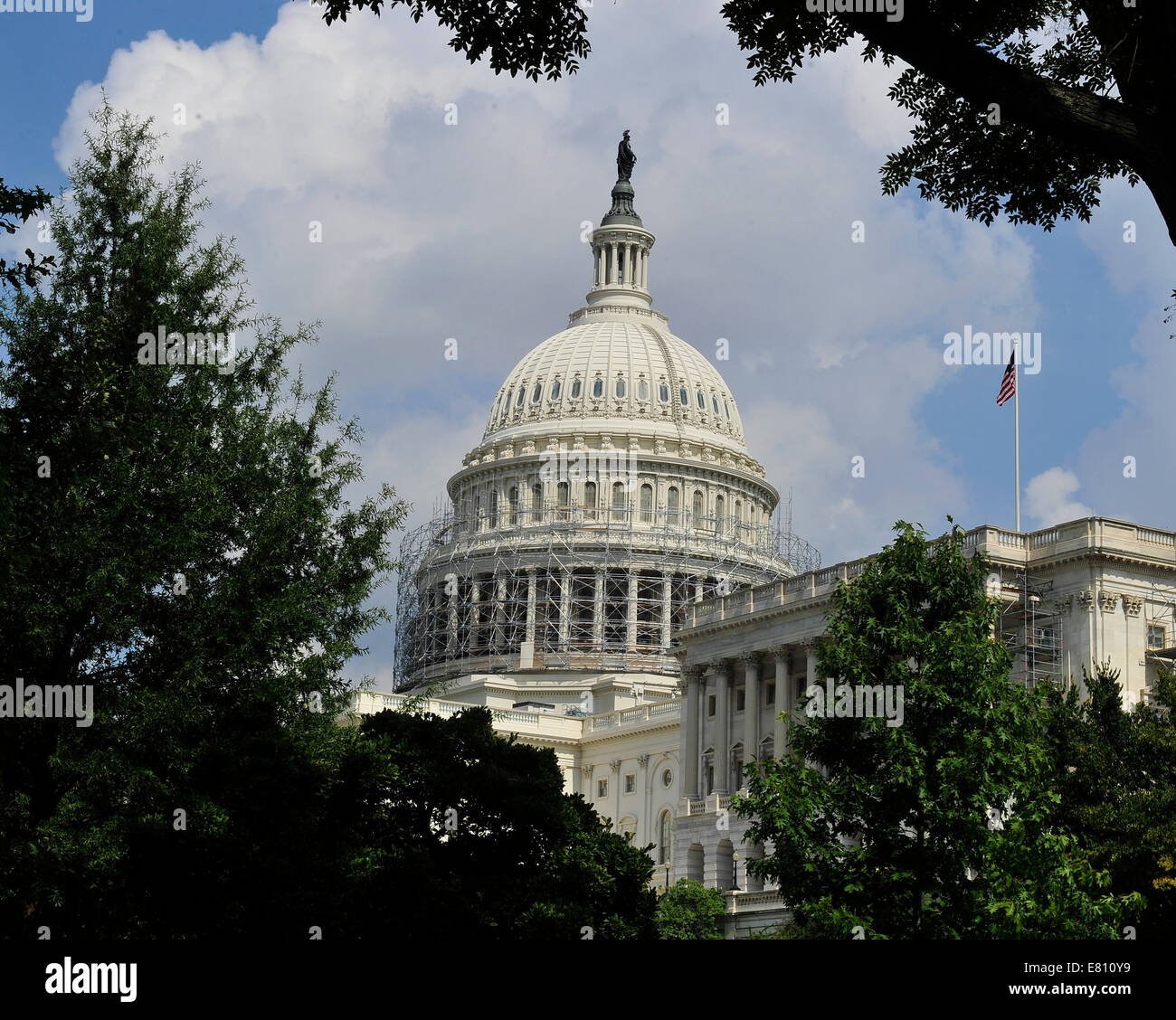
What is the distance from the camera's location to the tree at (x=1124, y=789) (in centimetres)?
5334

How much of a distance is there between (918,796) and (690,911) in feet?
169

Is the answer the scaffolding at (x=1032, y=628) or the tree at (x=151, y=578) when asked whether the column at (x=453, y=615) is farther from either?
the tree at (x=151, y=578)

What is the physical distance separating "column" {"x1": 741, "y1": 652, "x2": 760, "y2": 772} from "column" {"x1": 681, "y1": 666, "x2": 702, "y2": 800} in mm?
4853

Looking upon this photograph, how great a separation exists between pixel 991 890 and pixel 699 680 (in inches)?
2955

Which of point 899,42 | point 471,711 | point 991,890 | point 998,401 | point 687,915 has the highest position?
point 998,401

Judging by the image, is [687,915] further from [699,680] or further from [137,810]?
[137,810]

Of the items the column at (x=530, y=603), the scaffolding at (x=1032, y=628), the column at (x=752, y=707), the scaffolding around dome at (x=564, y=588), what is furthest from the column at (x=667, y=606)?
the scaffolding at (x=1032, y=628)

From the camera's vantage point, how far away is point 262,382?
37906 millimetres

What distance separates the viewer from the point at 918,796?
127 ft

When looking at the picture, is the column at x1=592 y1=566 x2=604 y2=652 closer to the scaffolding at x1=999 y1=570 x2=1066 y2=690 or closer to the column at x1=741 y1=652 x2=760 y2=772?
the column at x1=741 y1=652 x2=760 y2=772

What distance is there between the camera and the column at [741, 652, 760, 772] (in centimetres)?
10631

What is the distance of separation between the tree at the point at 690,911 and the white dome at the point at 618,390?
267 feet

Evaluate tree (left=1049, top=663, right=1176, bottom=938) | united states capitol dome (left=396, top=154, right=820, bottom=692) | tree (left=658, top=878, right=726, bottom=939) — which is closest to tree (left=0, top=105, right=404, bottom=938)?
tree (left=1049, top=663, right=1176, bottom=938)
